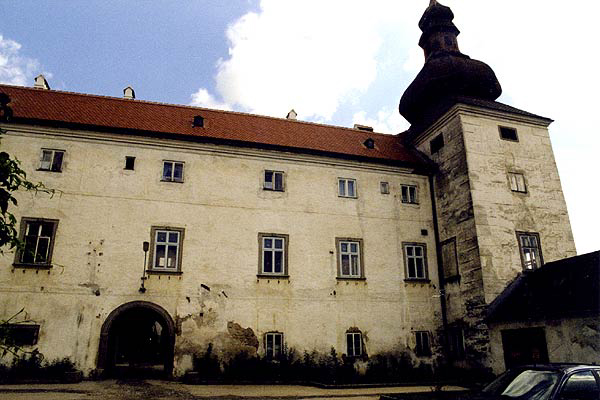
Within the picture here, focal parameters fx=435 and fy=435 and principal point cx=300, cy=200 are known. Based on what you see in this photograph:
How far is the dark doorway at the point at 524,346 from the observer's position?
1437cm

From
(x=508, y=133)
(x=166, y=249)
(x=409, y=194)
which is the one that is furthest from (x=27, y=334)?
(x=508, y=133)

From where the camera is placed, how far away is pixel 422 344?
18062 millimetres

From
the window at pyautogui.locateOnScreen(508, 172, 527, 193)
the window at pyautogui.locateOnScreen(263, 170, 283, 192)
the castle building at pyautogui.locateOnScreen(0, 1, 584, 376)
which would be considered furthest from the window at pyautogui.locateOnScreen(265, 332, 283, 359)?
the window at pyautogui.locateOnScreen(508, 172, 527, 193)

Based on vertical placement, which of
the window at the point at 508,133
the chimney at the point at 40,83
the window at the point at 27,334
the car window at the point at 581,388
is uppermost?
the chimney at the point at 40,83

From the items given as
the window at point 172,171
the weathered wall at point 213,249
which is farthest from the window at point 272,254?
the window at point 172,171

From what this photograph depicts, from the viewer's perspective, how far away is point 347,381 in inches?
611

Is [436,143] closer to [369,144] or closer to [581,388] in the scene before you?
[369,144]

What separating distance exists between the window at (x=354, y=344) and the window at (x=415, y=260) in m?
3.48

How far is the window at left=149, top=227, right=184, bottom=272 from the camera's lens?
1608 cm

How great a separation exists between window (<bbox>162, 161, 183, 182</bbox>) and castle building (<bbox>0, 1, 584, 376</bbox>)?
6cm

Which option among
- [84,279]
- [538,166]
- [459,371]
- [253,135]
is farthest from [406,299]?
[84,279]

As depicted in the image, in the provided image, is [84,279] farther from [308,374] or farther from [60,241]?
[308,374]

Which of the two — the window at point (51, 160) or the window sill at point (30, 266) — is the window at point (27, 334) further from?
the window at point (51, 160)

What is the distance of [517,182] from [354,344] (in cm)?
997
